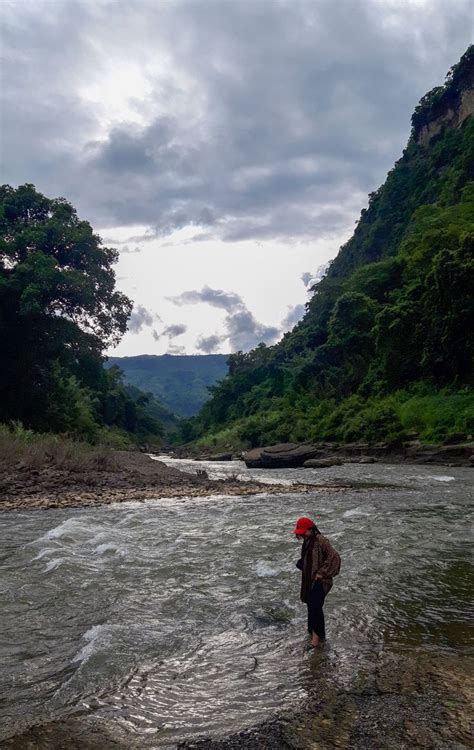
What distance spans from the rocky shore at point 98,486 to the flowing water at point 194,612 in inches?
81.4

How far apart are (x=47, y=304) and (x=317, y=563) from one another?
25960 millimetres

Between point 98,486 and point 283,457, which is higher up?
point 98,486

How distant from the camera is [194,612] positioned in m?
7.33

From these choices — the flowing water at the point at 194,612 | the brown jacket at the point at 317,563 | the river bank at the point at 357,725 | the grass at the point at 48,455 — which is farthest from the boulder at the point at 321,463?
the river bank at the point at 357,725

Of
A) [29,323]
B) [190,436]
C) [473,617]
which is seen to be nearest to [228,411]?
[190,436]

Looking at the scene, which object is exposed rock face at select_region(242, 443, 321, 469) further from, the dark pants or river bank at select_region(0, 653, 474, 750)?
river bank at select_region(0, 653, 474, 750)

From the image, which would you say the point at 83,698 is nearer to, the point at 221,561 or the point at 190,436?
the point at 221,561

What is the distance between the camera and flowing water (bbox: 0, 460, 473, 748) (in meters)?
4.86

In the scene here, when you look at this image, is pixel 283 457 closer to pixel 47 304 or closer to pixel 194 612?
pixel 47 304

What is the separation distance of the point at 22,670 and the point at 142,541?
584 centimetres

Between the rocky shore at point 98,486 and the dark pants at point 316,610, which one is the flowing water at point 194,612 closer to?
the dark pants at point 316,610

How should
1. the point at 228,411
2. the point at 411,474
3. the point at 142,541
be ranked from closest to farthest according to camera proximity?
the point at 142,541, the point at 411,474, the point at 228,411

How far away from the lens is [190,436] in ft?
328

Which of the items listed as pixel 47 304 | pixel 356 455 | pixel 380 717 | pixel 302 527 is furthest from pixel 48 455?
pixel 356 455
